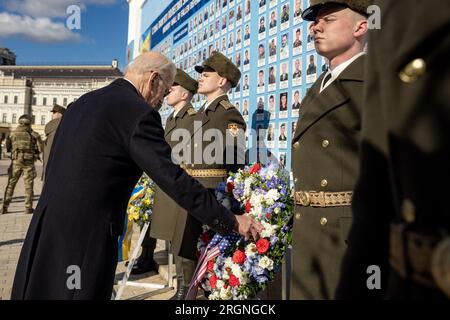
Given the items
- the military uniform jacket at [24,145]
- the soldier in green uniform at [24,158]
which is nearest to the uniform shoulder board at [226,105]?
the soldier in green uniform at [24,158]

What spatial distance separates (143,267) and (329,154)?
341 centimetres

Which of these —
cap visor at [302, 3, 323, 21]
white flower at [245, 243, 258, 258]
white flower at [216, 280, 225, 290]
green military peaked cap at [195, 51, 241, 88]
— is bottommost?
white flower at [216, 280, 225, 290]

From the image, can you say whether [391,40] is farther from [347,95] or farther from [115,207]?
[115,207]

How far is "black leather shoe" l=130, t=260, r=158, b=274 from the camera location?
4508 mm

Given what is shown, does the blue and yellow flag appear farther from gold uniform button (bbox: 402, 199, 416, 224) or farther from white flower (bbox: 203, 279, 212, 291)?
gold uniform button (bbox: 402, 199, 416, 224)

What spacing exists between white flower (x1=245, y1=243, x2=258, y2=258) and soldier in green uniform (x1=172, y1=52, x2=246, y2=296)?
99 cm

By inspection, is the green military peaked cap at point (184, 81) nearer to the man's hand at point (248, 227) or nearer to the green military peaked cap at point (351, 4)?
the man's hand at point (248, 227)

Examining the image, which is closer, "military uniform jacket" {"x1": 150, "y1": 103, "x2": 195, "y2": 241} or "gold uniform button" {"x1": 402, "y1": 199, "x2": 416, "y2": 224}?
"gold uniform button" {"x1": 402, "y1": 199, "x2": 416, "y2": 224}

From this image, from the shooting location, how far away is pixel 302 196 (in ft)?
6.27

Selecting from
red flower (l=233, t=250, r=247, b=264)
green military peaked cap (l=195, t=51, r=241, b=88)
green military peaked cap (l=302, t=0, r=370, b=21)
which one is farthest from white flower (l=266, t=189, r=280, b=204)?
green military peaked cap (l=195, t=51, r=241, b=88)

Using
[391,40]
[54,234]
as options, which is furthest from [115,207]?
[391,40]

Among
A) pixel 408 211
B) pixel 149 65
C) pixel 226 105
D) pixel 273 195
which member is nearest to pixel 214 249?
pixel 273 195

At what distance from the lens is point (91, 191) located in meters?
1.78

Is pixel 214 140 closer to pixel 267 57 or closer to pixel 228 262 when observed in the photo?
pixel 267 57
